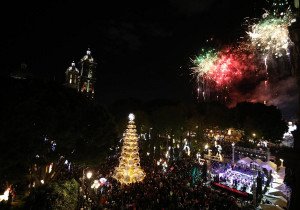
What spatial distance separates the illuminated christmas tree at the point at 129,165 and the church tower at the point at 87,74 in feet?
310

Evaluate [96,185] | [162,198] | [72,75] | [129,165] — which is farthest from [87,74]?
[162,198]

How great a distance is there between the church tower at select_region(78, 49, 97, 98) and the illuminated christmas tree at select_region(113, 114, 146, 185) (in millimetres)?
94421

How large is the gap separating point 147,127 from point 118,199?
105 ft

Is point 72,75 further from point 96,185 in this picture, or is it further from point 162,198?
point 162,198

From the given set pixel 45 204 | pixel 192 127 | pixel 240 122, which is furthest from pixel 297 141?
pixel 240 122

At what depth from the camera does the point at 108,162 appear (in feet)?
113

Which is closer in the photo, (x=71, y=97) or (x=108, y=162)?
(x=71, y=97)

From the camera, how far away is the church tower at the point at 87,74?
121 m

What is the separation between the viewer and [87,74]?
122 m

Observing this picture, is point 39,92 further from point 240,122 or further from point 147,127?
point 240,122

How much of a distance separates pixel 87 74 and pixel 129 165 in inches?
3911

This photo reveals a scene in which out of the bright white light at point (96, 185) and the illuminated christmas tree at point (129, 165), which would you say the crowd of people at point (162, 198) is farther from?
the illuminated christmas tree at point (129, 165)

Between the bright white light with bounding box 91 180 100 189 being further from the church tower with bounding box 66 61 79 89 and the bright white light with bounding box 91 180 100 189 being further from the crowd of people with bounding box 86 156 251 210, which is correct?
the church tower with bounding box 66 61 79 89

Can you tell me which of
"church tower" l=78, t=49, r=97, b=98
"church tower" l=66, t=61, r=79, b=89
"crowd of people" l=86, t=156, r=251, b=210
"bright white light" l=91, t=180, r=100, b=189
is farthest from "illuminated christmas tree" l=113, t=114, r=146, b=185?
"church tower" l=78, t=49, r=97, b=98
